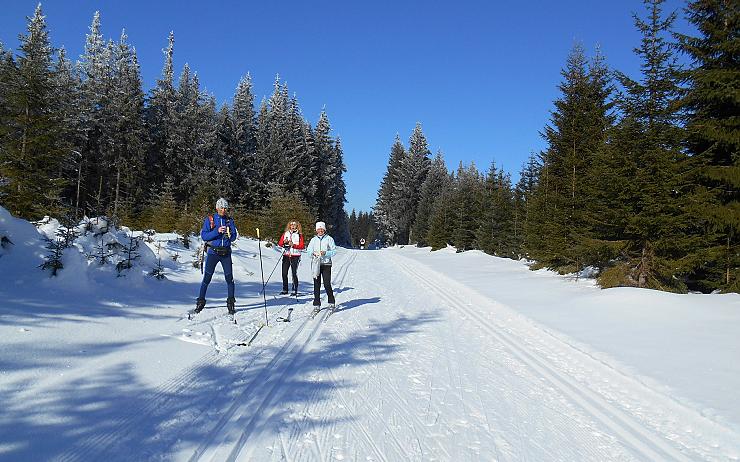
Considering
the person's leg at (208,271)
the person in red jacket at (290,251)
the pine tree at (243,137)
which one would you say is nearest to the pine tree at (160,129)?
the pine tree at (243,137)

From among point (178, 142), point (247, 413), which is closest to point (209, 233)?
point (247, 413)

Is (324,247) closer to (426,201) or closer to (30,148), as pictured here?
(30,148)

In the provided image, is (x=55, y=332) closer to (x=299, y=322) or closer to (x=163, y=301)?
(x=163, y=301)

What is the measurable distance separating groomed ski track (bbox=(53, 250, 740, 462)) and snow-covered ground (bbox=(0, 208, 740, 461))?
0.02m

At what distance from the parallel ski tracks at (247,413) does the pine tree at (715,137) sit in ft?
37.0

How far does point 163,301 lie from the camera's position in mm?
7777

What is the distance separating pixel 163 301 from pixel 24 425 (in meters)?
4.91

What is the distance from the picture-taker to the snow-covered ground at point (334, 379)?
334 cm

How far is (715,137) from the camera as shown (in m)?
11.3

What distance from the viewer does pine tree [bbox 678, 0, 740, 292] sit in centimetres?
1085

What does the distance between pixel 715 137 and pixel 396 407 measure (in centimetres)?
1244

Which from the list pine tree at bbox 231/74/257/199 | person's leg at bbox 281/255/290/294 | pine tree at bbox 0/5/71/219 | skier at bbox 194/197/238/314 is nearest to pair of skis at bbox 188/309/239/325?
skier at bbox 194/197/238/314

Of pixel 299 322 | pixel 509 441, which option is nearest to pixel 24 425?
pixel 509 441

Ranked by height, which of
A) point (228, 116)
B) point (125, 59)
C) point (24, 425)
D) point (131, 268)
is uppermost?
point (125, 59)
